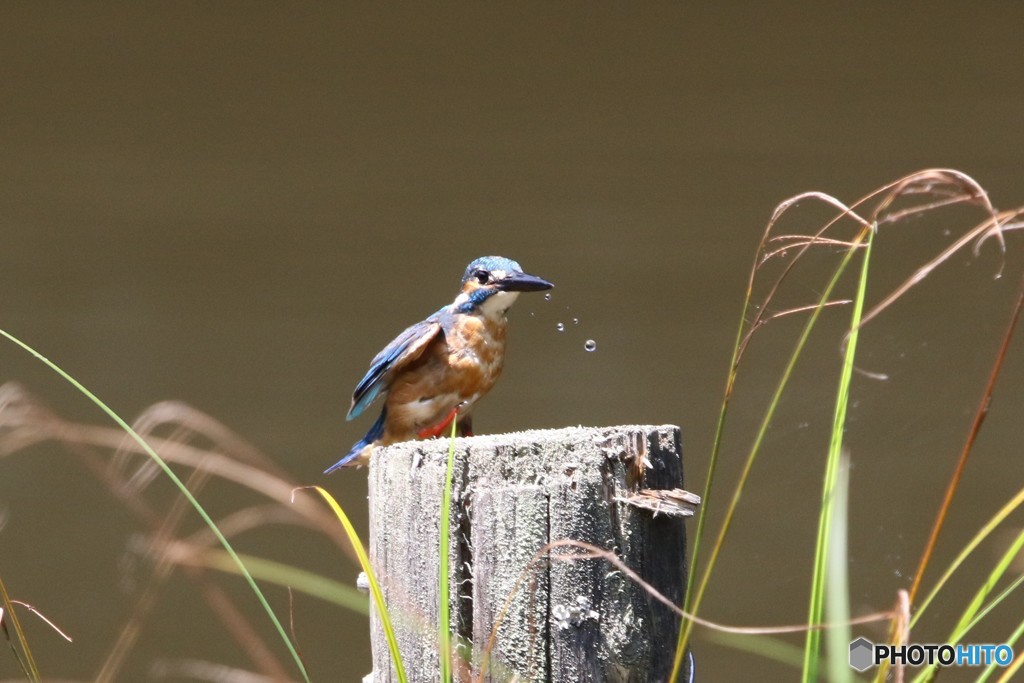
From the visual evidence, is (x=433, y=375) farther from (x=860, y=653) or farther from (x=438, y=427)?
(x=860, y=653)

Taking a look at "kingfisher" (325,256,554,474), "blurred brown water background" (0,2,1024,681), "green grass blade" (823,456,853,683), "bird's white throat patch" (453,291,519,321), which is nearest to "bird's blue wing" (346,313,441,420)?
"kingfisher" (325,256,554,474)

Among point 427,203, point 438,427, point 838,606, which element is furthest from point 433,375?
point 838,606

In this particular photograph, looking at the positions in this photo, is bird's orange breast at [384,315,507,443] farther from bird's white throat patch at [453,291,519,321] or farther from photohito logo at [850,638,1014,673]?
photohito logo at [850,638,1014,673]

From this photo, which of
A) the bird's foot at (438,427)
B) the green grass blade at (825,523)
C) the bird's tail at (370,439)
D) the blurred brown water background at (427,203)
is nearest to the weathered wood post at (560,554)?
the green grass blade at (825,523)

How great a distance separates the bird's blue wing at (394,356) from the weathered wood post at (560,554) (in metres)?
1.40

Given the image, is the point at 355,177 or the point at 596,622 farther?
the point at 355,177

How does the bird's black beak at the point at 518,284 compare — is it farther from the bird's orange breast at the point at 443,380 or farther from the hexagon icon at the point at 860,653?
the hexagon icon at the point at 860,653

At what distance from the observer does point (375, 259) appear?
4102 mm

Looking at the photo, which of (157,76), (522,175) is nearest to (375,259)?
(522,175)

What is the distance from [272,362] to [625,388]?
3.84 ft

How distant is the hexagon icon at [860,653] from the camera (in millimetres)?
1727

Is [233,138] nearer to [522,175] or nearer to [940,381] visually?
[522,175]

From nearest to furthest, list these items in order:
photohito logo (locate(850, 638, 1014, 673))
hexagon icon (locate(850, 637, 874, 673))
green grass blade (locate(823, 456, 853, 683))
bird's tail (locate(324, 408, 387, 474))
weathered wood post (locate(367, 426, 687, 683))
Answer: green grass blade (locate(823, 456, 853, 683)) → photohito logo (locate(850, 638, 1014, 673)) → weathered wood post (locate(367, 426, 687, 683)) → hexagon icon (locate(850, 637, 874, 673)) → bird's tail (locate(324, 408, 387, 474))

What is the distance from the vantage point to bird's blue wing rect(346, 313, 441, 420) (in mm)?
3062
